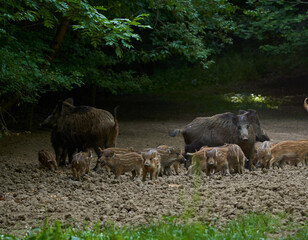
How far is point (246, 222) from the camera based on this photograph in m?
4.35

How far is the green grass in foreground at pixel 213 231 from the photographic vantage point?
370 centimetres

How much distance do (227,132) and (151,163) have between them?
1996 mm

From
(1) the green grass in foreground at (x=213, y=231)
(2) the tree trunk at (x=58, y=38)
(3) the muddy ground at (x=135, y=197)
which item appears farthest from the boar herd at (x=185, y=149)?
(1) the green grass in foreground at (x=213, y=231)

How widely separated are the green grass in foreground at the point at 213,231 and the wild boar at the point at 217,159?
2647 millimetres

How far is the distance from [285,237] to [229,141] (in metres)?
4.61

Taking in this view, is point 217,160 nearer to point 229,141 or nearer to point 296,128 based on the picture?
point 229,141

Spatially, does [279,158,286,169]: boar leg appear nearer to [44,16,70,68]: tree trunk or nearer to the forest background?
the forest background

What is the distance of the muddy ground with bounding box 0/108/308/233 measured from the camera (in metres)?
4.89

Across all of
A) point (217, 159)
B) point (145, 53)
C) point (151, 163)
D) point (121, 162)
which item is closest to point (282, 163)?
point (217, 159)

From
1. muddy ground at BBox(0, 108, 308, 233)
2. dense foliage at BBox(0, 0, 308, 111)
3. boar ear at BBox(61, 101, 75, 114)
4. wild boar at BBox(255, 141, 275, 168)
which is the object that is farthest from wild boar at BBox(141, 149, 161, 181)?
boar ear at BBox(61, 101, 75, 114)

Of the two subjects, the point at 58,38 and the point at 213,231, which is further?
the point at 58,38

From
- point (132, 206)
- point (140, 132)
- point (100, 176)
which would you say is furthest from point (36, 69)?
point (140, 132)

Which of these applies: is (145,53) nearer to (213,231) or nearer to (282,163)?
(282,163)

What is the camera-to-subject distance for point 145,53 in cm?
1179
